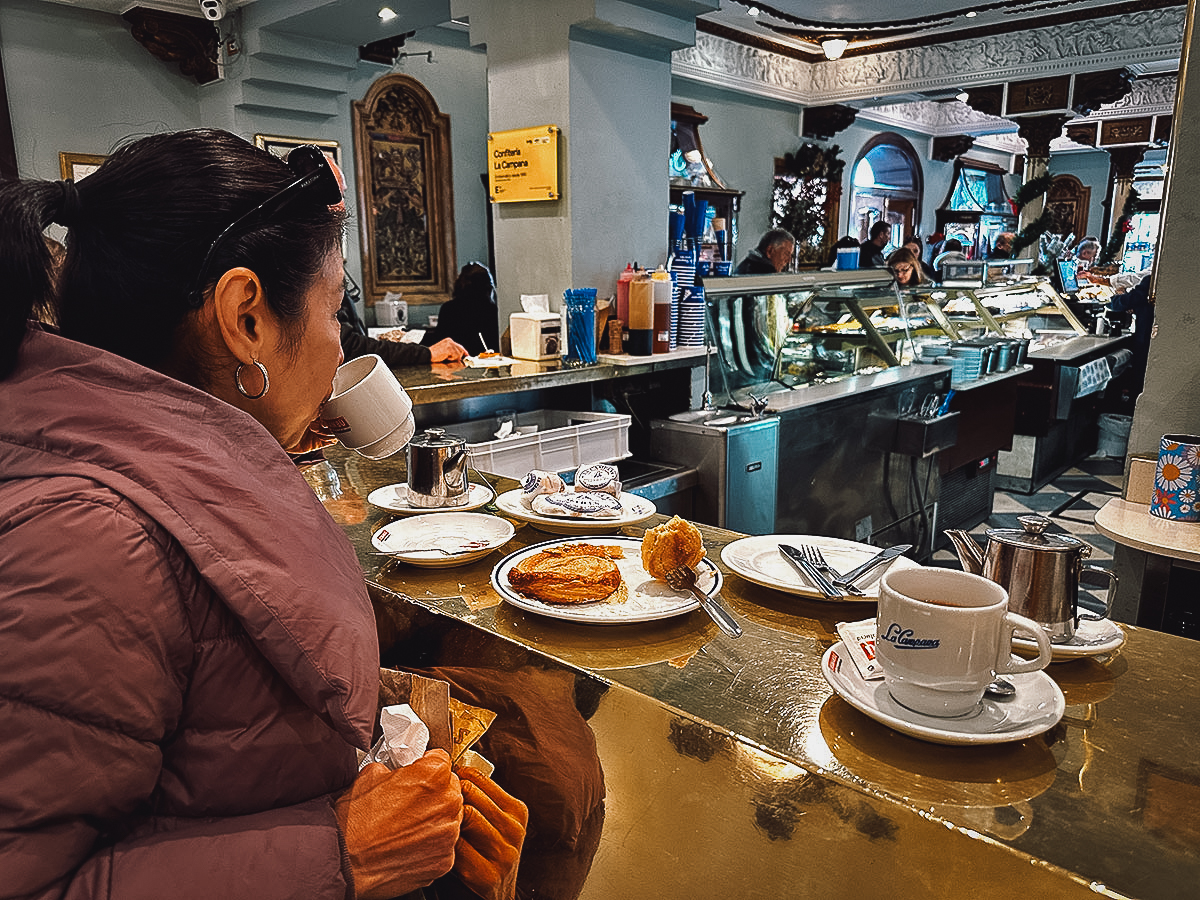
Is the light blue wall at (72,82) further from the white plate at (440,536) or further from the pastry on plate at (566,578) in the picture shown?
the pastry on plate at (566,578)

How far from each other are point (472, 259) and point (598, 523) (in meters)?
5.96

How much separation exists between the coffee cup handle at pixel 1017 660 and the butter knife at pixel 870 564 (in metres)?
0.38

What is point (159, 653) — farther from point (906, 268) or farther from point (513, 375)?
point (906, 268)

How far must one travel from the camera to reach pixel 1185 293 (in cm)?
253

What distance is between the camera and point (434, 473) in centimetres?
179

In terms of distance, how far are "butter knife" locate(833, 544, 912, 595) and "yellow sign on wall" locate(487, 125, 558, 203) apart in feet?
9.91

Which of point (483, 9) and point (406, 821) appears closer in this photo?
point (406, 821)

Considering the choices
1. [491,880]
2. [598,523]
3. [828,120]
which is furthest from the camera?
[828,120]

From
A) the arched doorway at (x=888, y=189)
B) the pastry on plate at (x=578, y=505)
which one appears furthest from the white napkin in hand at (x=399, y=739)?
the arched doorway at (x=888, y=189)

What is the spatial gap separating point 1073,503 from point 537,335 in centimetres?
443

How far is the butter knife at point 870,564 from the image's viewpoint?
131cm

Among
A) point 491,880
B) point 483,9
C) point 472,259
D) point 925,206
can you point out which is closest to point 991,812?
point 491,880

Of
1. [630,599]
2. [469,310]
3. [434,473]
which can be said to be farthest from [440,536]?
[469,310]

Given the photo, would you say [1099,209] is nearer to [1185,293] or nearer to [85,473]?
[1185,293]
